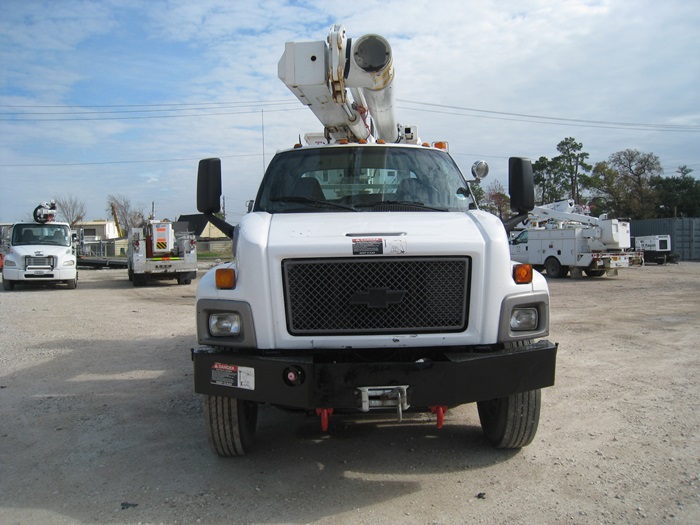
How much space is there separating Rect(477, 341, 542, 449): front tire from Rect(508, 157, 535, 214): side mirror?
1.29 m

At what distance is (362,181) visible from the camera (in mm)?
4762

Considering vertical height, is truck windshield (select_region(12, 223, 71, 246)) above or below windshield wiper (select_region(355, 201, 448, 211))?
above

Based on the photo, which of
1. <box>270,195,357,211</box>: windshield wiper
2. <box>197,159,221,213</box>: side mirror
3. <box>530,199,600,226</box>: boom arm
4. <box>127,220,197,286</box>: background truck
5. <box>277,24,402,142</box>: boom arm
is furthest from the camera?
<box>530,199,600,226</box>: boom arm

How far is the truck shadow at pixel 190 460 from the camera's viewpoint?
3463 millimetres

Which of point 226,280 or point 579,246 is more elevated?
point 579,246

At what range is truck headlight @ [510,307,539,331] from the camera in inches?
145

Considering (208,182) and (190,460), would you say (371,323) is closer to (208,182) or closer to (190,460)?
(190,460)

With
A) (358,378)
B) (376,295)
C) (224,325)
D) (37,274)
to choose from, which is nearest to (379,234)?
(376,295)

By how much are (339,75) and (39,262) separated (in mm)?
15778

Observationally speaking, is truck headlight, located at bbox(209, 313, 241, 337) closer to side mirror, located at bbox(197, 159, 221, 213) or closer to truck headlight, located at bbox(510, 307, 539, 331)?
side mirror, located at bbox(197, 159, 221, 213)

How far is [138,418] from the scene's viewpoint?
202 inches

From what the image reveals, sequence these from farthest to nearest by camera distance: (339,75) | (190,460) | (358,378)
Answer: (339,75)
(190,460)
(358,378)

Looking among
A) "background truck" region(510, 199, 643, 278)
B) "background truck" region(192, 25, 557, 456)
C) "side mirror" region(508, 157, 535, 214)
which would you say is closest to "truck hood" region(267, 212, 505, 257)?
"background truck" region(192, 25, 557, 456)

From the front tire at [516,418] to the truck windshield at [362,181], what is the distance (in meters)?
1.50
